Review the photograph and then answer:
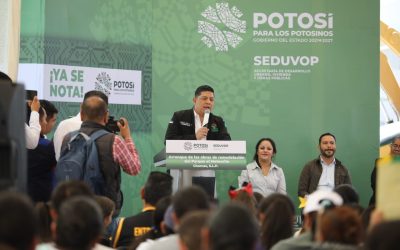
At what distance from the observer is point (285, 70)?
35.7 ft

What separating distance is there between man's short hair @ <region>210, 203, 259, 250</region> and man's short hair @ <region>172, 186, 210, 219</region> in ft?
3.24

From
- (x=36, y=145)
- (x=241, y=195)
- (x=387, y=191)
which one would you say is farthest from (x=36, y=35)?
(x=387, y=191)

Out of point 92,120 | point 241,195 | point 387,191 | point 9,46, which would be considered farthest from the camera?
point 9,46

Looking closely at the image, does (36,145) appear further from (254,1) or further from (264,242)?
(254,1)

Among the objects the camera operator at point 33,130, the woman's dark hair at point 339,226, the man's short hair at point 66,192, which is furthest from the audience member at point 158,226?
the camera operator at point 33,130

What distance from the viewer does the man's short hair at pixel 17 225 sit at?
2775mm

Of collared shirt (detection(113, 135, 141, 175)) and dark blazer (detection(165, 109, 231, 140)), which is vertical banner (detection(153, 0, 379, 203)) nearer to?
dark blazer (detection(165, 109, 231, 140))

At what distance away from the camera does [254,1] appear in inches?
430

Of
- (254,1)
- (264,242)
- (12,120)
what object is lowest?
(264,242)

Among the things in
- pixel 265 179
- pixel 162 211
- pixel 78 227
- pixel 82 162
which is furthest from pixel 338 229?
pixel 265 179

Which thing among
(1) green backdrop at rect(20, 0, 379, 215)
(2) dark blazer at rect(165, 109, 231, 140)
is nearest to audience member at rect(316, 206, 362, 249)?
(2) dark blazer at rect(165, 109, 231, 140)

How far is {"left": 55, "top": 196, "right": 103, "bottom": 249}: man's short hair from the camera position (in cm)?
332

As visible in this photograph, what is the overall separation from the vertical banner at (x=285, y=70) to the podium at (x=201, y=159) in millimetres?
2773

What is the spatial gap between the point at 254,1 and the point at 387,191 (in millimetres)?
7993
